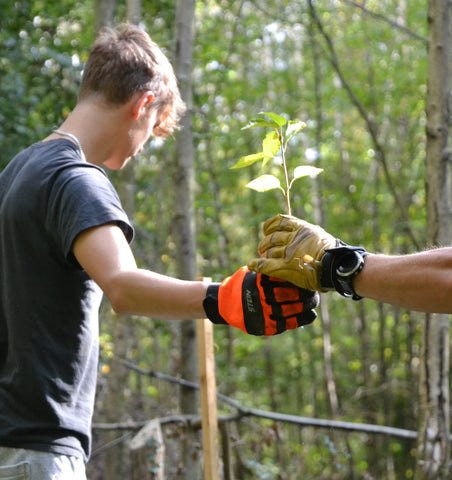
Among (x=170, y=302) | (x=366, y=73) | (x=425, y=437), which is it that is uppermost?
(x=366, y=73)

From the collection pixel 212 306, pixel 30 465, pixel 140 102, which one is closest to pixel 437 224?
pixel 140 102

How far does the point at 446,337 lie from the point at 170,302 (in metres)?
2.14

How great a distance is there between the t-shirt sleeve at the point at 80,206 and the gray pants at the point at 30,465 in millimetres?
567

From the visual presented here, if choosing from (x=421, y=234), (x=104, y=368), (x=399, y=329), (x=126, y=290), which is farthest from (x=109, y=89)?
(x=399, y=329)

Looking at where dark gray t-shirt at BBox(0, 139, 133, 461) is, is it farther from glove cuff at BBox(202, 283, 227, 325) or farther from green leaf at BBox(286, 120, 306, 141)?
green leaf at BBox(286, 120, 306, 141)

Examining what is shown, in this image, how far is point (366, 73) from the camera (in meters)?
10.8

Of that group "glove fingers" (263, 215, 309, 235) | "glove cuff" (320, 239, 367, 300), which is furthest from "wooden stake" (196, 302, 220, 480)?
"glove cuff" (320, 239, 367, 300)

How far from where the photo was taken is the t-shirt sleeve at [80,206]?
1398 mm

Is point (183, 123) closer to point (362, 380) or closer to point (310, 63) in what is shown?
point (310, 63)

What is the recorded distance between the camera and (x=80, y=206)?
141 cm

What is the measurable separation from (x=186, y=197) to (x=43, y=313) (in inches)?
Answer: 108

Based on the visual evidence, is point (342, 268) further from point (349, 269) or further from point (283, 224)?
point (283, 224)

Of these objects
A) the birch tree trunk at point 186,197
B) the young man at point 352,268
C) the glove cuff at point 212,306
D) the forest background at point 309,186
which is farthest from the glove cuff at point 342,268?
the forest background at point 309,186

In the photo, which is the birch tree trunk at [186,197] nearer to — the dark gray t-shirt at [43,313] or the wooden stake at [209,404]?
the wooden stake at [209,404]
